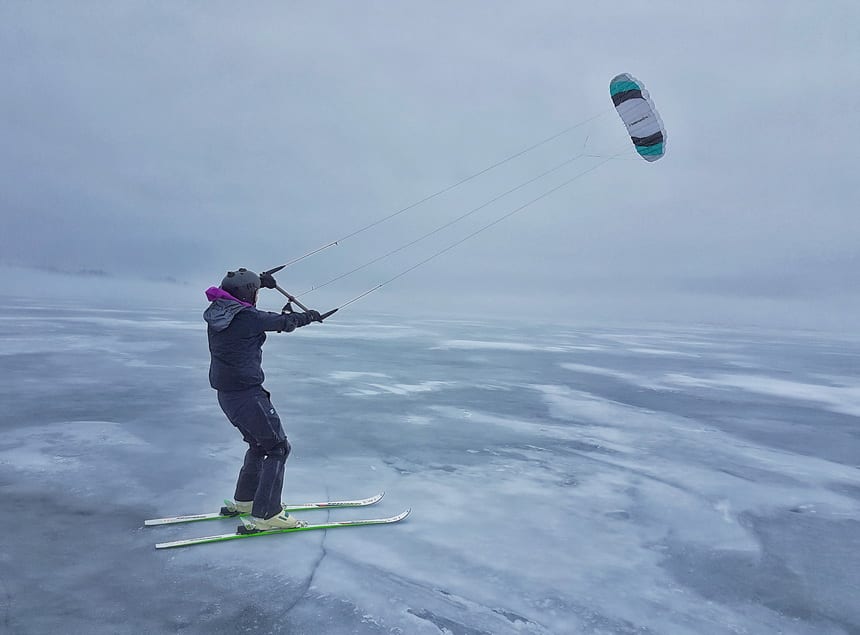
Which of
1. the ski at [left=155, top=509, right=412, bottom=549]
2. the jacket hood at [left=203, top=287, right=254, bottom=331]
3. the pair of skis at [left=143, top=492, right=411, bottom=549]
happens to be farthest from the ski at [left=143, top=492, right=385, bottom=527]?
the jacket hood at [left=203, top=287, right=254, bottom=331]

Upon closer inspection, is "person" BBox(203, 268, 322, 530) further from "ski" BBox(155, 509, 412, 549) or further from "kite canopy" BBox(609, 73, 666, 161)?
"kite canopy" BBox(609, 73, 666, 161)

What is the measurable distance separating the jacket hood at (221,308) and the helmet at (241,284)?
49mm

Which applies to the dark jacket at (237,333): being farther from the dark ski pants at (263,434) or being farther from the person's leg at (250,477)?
the person's leg at (250,477)

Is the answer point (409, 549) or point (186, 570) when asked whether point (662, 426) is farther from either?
point (186, 570)

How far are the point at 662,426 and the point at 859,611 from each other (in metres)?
5.28

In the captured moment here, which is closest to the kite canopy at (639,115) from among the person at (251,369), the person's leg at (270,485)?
the person at (251,369)

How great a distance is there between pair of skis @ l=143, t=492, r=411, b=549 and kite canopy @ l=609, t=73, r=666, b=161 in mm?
6192

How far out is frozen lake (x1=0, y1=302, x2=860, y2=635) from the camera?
3033 mm

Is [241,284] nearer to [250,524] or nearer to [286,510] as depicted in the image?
[250,524]

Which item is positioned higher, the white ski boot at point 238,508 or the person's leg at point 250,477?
the person's leg at point 250,477

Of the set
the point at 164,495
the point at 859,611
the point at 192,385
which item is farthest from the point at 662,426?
the point at 192,385

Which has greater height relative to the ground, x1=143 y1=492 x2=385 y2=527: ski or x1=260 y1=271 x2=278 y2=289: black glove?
x1=260 y1=271 x2=278 y2=289: black glove

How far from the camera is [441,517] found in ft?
14.3

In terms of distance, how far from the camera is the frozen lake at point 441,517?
9.95 feet
